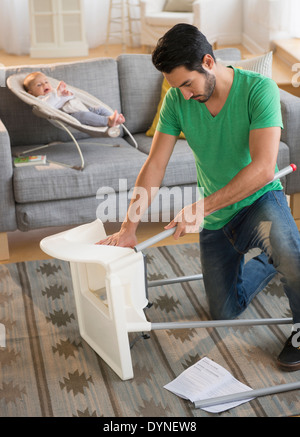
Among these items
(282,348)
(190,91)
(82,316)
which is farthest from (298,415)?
(190,91)

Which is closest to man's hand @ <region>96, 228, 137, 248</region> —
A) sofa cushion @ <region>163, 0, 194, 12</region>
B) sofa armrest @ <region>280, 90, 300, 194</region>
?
sofa armrest @ <region>280, 90, 300, 194</region>

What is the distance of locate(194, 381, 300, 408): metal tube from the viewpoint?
7.14ft

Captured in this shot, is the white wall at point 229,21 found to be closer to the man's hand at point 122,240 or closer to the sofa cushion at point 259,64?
the sofa cushion at point 259,64

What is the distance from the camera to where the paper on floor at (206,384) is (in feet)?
7.30

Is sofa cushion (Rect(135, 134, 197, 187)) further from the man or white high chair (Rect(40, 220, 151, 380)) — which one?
white high chair (Rect(40, 220, 151, 380))

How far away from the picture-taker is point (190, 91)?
7.23 feet

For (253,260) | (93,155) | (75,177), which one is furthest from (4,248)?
(253,260)

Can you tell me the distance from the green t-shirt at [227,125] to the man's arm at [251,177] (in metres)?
0.04

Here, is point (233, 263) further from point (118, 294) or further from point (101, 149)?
point (101, 149)

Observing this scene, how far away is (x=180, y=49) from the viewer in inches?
82.5

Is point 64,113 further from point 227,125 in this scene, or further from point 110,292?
point 110,292

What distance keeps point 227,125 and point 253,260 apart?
0.76 meters

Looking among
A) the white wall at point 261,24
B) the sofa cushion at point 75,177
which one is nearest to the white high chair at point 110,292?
the sofa cushion at point 75,177
